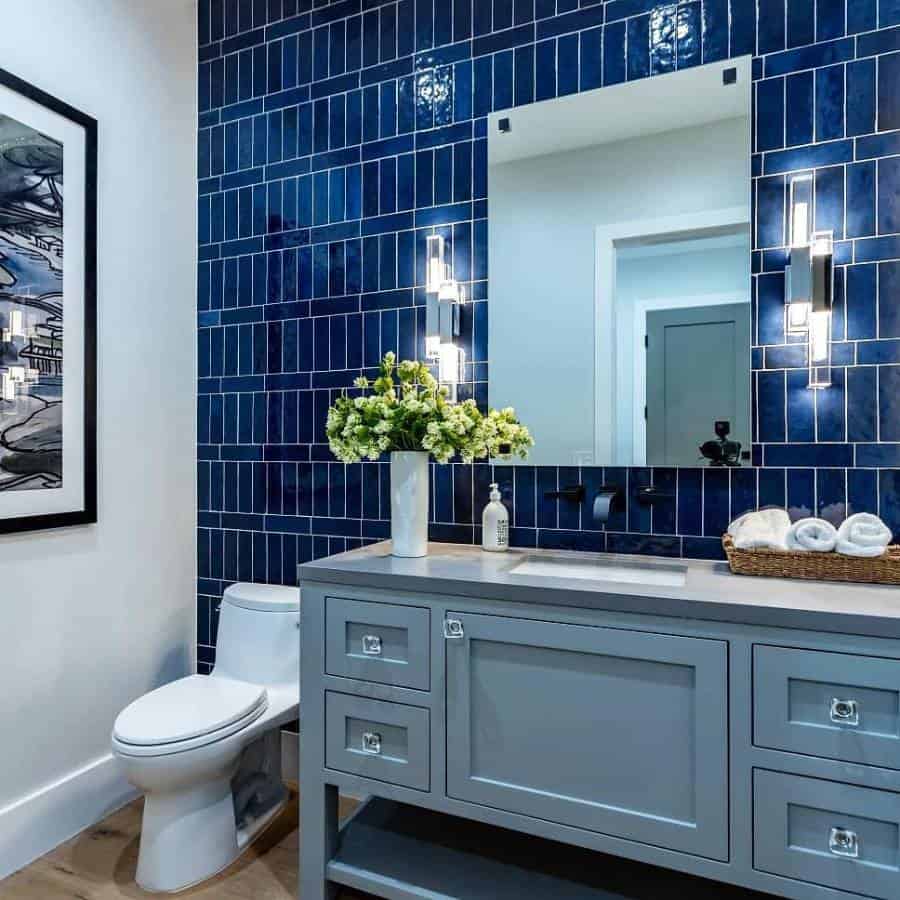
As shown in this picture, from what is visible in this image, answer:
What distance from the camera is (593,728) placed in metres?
1.53

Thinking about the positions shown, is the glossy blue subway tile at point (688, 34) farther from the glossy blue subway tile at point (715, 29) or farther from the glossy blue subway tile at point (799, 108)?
the glossy blue subway tile at point (799, 108)

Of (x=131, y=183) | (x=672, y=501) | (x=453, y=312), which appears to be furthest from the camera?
(x=131, y=183)

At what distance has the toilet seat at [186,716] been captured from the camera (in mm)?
1803

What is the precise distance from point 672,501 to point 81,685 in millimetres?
1950

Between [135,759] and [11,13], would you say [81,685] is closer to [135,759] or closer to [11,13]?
[135,759]

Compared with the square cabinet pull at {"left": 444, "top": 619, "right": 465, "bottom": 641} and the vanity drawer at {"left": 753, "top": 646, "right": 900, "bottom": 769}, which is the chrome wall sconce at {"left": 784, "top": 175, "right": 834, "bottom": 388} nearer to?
the vanity drawer at {"left": 753, "top": 646, "right": 900, "bottom": 769}

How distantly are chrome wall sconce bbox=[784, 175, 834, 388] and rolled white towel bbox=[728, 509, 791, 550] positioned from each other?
365 mm

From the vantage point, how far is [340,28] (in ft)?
7.95

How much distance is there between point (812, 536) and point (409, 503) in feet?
3.35

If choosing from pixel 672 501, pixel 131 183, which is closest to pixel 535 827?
pixel 672 501

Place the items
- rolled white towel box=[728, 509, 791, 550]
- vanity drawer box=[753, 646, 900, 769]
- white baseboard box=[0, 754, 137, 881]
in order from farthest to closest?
1. white baseboard box=[0, 754, 137, 881]
2. rolled white towel box=[728, 509, 791, 550]
3. vanity drawer box=[753, 646, 900, 769]

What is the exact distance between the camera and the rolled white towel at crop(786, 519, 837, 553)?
5.21 ft

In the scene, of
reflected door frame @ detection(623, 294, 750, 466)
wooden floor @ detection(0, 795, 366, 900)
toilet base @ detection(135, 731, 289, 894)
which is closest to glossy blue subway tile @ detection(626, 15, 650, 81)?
reflected door frame @ detection(623, 294, 750, 466)

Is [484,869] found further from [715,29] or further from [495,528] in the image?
[715,29]
